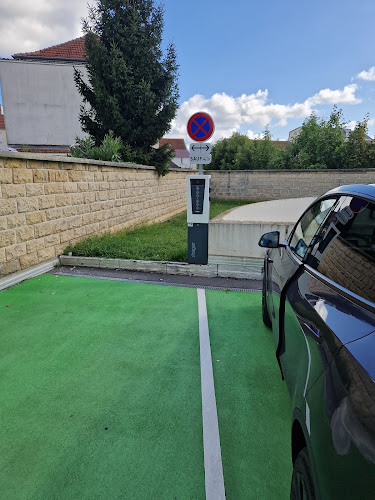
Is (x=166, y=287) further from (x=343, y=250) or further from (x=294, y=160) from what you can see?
(x=294, y=160)

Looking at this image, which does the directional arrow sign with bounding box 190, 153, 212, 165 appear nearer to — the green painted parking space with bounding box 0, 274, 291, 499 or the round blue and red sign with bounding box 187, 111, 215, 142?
the round blue and red sign with bounding box 187, 111, 215, 142

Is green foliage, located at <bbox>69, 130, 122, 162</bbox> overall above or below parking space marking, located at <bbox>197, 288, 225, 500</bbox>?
above

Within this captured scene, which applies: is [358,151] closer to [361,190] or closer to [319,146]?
[319,146]

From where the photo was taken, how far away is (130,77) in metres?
11.2

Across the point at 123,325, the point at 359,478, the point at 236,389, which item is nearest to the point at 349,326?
the point at 359,478

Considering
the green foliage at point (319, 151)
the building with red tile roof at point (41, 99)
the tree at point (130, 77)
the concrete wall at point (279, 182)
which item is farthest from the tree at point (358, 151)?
the building with red tile roof at point (41, 99)

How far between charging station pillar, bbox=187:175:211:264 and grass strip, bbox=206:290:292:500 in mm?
1950

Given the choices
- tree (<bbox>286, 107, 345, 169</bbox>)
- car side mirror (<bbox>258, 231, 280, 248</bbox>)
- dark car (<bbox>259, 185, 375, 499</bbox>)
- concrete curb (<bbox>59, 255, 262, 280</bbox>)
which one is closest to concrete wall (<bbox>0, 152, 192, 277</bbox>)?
concrete curb (<bbox>59, 255, 262, 280</bbox>)

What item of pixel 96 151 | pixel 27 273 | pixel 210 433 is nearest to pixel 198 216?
pixel 27 273

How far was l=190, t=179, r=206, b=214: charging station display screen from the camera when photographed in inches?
216

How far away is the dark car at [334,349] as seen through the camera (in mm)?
923

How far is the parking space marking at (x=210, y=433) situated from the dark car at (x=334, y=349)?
0.53 meters

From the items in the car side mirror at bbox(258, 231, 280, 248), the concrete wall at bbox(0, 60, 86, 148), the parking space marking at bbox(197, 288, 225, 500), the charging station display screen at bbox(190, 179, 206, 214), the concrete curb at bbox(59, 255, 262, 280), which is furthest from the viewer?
the concrete wall at bbox(0, 60, 86, 148)

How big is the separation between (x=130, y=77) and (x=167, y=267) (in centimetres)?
856
